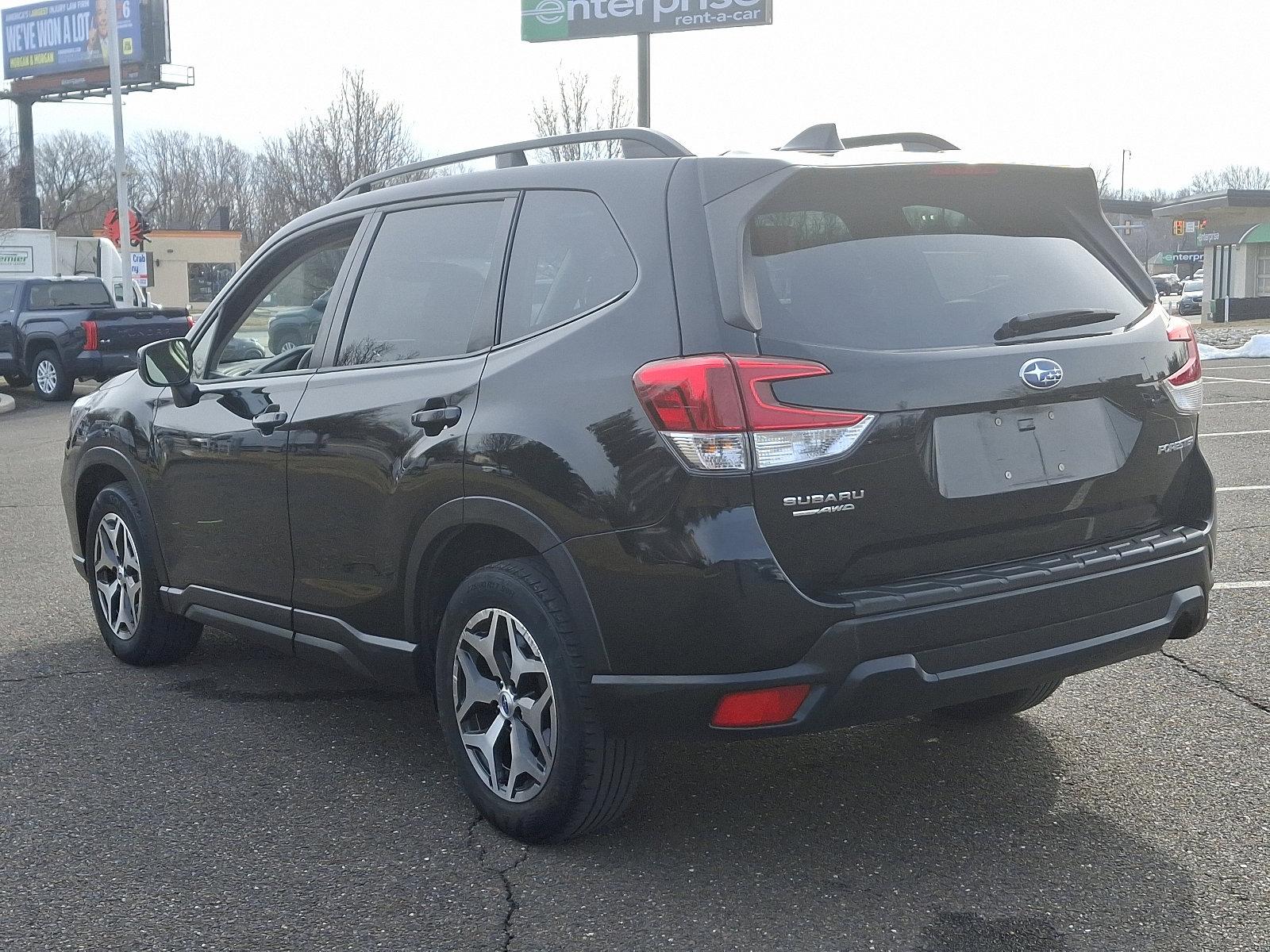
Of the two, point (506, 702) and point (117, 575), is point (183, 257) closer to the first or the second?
point (117, 575)

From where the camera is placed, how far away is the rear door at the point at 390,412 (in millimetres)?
3873

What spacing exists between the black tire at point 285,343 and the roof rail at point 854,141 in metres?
1.83

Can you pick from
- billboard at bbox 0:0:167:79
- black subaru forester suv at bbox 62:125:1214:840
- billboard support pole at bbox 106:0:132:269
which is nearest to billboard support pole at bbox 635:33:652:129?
billboard support pole at bbox 106:0:132:269

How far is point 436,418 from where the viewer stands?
3.83 m

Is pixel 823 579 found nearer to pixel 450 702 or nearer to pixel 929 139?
pixel 450 702

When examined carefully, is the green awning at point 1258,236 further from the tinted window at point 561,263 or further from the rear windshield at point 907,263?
the tinted window at point 561,263

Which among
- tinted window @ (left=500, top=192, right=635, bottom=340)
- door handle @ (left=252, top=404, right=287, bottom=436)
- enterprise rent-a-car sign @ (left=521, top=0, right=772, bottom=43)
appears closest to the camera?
tinted window @ (left=500, top=192, right=635, bottom=340)

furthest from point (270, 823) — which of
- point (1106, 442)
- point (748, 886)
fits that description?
point (1106, 442)

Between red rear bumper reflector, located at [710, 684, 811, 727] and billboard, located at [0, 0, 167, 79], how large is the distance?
80879 mm

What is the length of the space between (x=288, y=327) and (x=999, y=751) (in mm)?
2683

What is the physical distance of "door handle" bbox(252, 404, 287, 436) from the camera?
14.9ft

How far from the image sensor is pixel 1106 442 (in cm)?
358

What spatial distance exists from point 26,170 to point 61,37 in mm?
15008

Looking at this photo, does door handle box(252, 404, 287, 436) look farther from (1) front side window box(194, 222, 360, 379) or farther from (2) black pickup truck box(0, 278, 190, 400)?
(2) black pickup truck box(0, 278, 190, 400)
